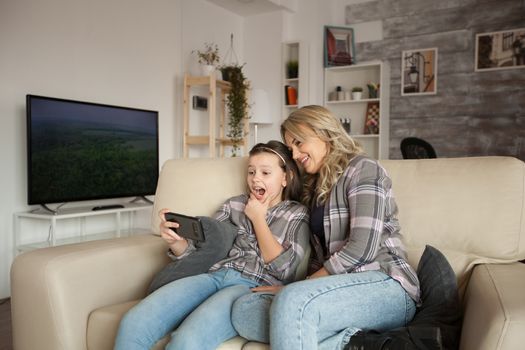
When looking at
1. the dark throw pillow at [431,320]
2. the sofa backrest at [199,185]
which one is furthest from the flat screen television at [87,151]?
the dark throw pillow at [431,320]

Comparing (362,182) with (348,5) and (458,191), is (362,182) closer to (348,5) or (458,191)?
(458,191)

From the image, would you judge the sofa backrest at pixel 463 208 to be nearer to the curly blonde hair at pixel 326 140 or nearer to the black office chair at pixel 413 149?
the curly blonde hair at pixel 326 140

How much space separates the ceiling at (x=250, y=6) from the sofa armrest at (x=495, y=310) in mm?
4196

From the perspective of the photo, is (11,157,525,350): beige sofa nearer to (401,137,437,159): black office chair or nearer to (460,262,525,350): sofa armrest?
(460,262,525,350): sofa armrest

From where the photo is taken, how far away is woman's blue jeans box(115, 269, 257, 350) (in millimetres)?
1227

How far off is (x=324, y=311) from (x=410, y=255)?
0.51m

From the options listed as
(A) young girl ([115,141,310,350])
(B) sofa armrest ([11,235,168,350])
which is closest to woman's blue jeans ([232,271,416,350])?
(A) young girl ([115,141,310,350])

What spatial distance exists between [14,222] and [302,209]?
2234 millimetres

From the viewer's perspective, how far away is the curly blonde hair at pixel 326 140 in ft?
4.91

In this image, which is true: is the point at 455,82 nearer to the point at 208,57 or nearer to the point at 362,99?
the point at 362,99

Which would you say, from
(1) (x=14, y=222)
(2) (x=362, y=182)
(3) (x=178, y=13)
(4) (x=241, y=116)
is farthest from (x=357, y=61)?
(2) (x=362, y=182)

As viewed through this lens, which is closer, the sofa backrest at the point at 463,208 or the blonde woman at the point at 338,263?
A: the blonde woman at the point at 338,263

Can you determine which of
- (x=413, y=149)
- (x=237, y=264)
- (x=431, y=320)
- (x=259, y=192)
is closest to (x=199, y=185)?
(x=259, y=192)

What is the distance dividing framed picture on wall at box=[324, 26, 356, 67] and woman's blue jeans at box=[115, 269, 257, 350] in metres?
4.04
